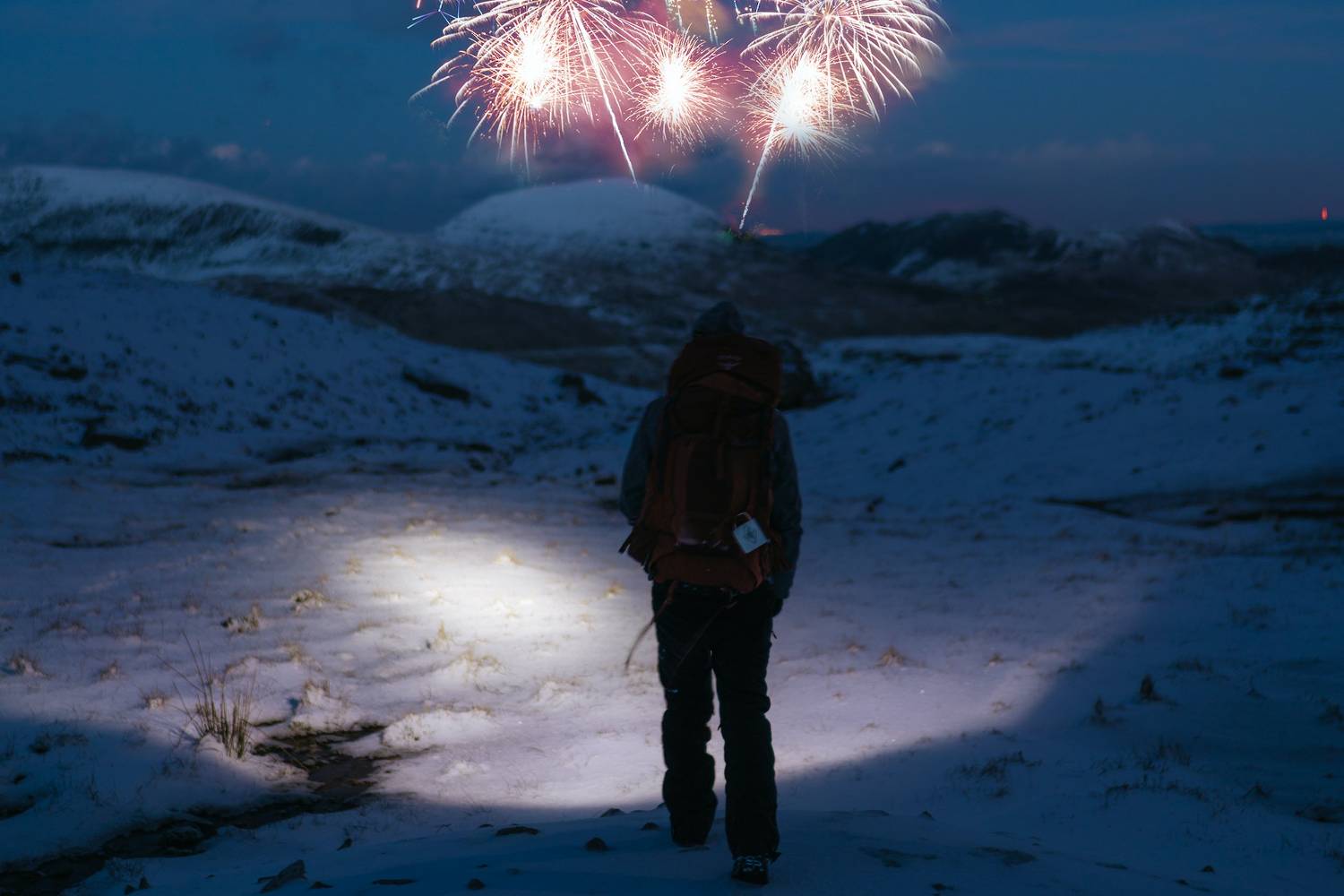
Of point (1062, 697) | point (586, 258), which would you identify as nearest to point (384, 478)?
point (1062, 697)

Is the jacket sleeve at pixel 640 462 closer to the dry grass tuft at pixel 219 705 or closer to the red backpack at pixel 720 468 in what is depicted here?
the red backpack at pixel 720 468

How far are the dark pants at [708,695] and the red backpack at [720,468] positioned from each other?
16 cm

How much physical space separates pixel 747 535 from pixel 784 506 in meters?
0.35

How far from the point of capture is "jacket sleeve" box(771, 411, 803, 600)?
388 centimetres

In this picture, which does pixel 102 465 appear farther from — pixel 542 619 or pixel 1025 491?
pixel 1025 491

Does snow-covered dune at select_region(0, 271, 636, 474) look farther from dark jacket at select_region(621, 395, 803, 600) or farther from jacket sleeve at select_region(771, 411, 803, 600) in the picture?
jacket sleeve at select_region(771, 411, 803, 600)

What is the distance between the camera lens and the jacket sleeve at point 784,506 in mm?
3879

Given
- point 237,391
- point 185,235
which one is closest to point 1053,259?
point 185,235

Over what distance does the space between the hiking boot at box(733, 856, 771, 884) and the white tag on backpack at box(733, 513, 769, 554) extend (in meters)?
1.11

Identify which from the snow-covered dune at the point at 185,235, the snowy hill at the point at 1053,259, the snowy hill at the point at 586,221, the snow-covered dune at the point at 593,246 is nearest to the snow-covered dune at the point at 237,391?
the snow-covered dune at the point at 593,246

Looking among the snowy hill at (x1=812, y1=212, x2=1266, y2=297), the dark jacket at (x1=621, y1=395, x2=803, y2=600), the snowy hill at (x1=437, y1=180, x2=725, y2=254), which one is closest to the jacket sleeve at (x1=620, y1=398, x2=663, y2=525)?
the dark jacket at (x1=621, y1=395, x2=803, y2=600)

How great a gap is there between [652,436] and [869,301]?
285ft

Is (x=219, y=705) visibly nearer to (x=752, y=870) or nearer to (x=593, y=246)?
(x=752, y=870)

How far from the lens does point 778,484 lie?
3.94 m
